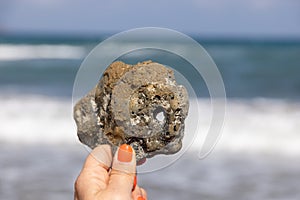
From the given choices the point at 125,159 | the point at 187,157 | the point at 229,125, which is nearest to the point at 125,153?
the point at 125,159

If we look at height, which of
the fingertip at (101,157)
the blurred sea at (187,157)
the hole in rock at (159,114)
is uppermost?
the blurred sea at (187,157)

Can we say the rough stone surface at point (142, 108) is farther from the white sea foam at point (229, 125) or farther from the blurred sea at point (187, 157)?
the white sea foam at point (229, 125)

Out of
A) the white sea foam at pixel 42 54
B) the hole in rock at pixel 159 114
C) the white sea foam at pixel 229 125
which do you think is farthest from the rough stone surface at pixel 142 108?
the white sea foam at pixel 42 54

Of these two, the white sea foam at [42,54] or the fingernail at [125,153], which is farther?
the white sea foam at [42,54]

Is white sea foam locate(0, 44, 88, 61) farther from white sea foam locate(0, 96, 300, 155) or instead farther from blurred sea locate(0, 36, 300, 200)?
blurred sea locate(0, 36, 300, 200)

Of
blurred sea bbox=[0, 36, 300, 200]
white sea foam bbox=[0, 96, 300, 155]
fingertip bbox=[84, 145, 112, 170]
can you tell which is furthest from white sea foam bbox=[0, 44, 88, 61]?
fingertip bbox=[84, 145, 112, 170]

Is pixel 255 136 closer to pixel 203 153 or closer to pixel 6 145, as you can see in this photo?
pixel 6 145
